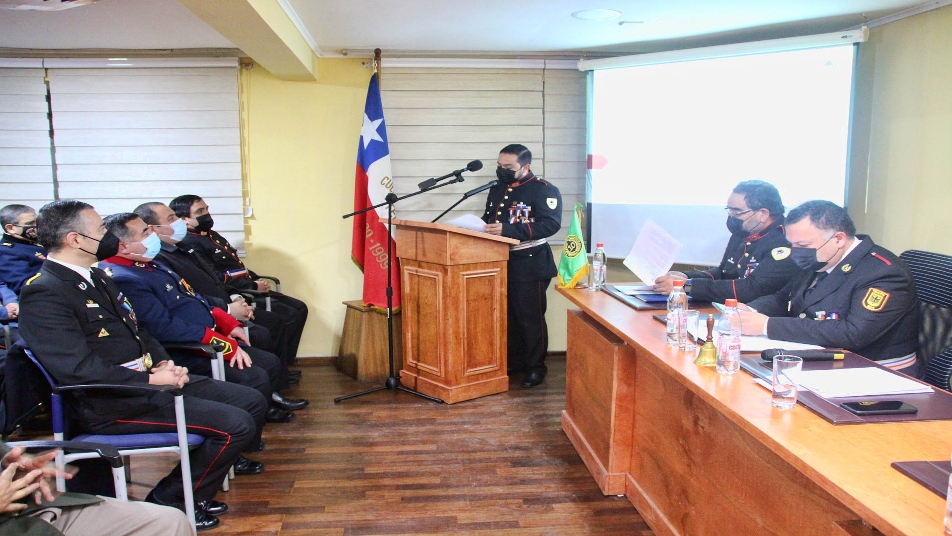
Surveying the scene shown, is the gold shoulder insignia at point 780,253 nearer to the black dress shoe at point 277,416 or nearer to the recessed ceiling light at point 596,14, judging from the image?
the recessed ceiling light at point 596,14

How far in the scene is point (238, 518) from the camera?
2607 mm

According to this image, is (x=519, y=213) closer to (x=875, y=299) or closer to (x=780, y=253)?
(x=780, y=253)

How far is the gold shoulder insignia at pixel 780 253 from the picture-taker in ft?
9.01

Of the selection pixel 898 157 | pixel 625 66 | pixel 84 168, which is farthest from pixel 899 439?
pixel 84 168

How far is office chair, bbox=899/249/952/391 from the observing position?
2.28m

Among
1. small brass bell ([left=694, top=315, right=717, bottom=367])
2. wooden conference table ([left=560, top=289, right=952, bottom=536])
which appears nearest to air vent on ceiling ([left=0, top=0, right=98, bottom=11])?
wooden conference table ([left=560, top=289, right=952, bottom=536])

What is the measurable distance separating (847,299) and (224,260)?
352 centimetres

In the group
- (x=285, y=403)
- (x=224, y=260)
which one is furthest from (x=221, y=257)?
(x=285, y=403)

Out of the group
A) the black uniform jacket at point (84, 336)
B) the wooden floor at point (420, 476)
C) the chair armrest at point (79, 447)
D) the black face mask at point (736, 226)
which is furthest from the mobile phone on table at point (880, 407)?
the black uniform jacket at point (84, 336)

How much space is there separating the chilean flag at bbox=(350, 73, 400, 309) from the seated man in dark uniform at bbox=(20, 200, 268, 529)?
6.51 feet

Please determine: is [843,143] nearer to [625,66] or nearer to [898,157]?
[898,157]

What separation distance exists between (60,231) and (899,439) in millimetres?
2576

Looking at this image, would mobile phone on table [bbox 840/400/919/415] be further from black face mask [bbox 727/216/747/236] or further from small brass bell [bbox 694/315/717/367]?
black face mask [bbox 727/216/747/236]

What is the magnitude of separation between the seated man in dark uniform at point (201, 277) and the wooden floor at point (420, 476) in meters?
0.56
